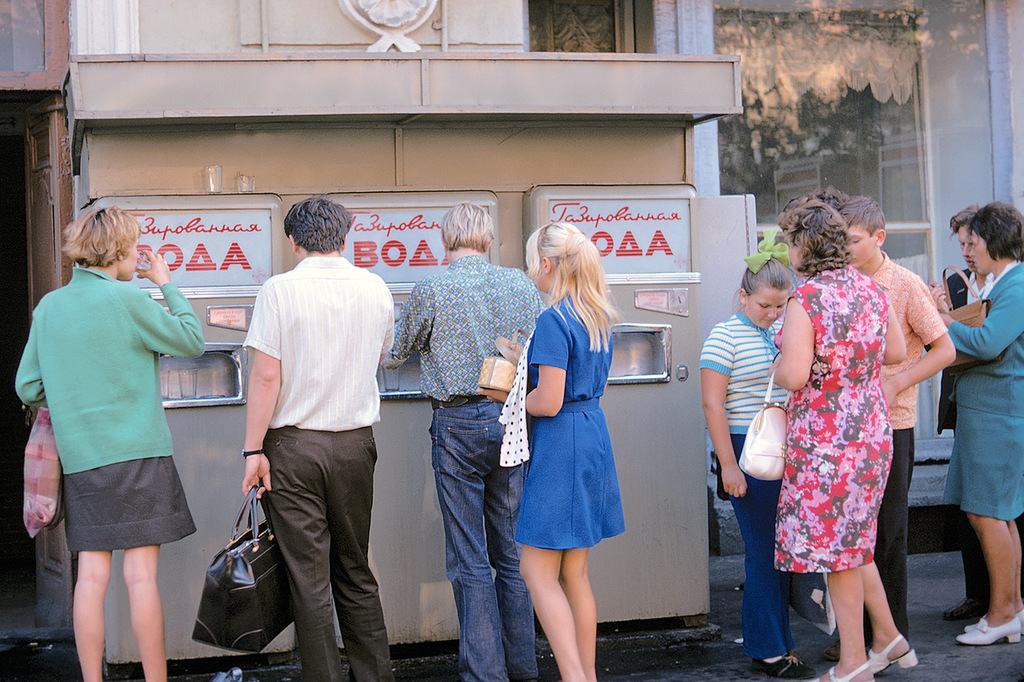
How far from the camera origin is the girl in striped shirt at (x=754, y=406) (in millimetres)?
3939

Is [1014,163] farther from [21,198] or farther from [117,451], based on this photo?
[21,198]

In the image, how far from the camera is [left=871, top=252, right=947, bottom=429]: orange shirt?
4.06m

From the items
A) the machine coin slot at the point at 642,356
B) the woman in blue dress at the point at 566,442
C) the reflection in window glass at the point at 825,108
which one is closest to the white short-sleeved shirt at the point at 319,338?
the woman in blue dress at the point at 566,442

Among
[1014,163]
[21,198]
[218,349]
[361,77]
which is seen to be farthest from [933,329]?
[21,198]

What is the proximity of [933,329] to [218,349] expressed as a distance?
2757 millimetres

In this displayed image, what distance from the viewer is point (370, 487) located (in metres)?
3.74

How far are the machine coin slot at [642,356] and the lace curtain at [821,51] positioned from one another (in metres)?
2.87

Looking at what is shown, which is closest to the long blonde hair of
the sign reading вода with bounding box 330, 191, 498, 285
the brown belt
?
the brown belt

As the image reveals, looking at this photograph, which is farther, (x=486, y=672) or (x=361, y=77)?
(x=361, y=77)

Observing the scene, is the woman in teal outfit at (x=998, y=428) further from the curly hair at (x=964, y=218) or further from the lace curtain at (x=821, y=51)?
the lace curtain at (x=821, y=51)

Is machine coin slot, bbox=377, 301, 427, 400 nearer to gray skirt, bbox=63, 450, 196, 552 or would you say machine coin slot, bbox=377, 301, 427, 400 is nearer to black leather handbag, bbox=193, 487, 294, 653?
black leather handbag, bbox=193, 487, 294, 653

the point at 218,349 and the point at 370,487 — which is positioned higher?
the point at 218,349

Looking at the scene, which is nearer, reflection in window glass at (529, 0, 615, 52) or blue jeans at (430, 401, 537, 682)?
blue jeans at (430, 401, 537, 682)

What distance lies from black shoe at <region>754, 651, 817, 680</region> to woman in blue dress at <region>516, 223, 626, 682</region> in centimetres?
88
